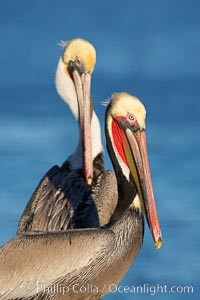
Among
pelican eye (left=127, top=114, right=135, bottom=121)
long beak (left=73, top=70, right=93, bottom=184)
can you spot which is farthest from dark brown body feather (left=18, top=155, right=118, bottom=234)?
pelican eye (left=127, top=114, right=135, bottom=121)

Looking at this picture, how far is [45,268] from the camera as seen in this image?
420 inches

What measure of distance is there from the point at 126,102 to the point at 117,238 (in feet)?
3.60

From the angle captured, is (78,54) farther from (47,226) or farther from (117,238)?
(117,238)

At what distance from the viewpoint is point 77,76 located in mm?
13266

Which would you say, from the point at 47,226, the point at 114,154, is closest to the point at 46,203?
the point at 47,226

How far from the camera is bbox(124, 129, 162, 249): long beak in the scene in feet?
35.6

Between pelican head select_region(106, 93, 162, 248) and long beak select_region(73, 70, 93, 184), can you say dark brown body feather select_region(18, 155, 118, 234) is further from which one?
pelican head select_region(106, 93, 162, 248)

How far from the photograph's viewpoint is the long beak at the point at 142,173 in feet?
35.6

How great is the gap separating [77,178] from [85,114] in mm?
874

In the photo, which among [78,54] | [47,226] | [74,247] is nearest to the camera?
[74,247]

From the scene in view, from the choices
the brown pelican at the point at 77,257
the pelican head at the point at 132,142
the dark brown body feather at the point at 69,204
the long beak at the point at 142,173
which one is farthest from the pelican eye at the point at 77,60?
the brown pelican at the point at 77,257

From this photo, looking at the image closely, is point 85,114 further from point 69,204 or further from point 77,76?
point 69,204

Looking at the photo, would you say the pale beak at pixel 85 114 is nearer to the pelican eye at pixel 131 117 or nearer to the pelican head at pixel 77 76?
→ the pelican head at pixel 77 76

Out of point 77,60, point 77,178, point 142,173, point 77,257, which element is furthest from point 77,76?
point 77,257
